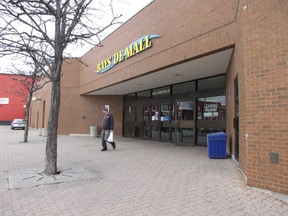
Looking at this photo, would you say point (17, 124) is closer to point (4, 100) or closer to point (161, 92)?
point (4, 100)

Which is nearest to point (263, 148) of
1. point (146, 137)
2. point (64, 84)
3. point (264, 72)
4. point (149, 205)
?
point (264, 72)

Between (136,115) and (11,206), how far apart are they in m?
13.8

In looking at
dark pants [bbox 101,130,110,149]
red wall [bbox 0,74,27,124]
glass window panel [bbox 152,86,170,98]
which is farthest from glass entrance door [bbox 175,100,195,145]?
red wall [bbox 0,74,27,124]

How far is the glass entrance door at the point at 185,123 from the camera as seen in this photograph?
488 inches

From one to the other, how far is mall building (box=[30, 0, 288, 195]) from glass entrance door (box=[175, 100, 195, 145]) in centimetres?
5

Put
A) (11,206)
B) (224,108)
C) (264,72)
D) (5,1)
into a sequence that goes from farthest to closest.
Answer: (224,108) → (5,1) → (264,72) → (11,206)

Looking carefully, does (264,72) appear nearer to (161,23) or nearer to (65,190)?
(65,190)

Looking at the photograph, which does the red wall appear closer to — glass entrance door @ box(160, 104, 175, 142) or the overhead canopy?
glass entrance door @ box(160, 104, 175, 142)

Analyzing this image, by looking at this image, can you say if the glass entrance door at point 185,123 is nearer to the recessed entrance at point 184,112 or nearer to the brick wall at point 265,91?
the recessed entrance at point 184,112

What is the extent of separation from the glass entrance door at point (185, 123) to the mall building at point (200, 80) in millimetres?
49

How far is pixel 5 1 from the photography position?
559 centimetres

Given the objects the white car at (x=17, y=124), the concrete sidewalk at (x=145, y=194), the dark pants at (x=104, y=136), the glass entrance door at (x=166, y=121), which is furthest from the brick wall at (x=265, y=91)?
the white car at (x=17, y=124)

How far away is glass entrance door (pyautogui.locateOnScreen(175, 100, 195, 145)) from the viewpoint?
1238 cm

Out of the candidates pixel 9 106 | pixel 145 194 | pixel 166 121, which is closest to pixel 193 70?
pixel 166 121
